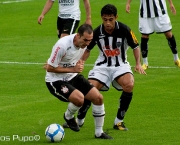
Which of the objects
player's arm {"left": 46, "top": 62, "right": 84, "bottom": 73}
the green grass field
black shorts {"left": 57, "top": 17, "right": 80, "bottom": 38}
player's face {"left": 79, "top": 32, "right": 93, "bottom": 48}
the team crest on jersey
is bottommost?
the green grass field

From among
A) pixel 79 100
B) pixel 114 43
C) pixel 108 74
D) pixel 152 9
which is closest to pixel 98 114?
pixel 79 100

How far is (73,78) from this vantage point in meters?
11.8

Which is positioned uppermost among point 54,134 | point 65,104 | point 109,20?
point 109,20

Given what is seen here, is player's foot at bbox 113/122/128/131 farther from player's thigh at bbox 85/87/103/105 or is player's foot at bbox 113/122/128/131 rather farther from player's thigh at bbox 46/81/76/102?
player's thigh at bbox 46/81/76/102

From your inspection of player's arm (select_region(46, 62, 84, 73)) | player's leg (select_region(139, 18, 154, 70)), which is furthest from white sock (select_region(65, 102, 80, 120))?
player's leg (select_region(139, 18, 154, 70))

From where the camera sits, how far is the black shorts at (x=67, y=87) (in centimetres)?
1145

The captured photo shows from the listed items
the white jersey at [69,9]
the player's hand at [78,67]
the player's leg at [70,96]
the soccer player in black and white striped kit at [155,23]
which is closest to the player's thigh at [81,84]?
the player's leg at [70,96]

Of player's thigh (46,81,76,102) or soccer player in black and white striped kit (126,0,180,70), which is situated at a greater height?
player's thigh (46,81,76,102)

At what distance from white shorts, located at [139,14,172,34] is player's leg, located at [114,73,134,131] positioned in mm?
6038

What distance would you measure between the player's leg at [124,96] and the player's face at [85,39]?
1064 mm

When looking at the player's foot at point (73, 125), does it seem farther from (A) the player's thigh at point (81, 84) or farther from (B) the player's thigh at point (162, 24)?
(B) the player's thigh at point (162, 24)

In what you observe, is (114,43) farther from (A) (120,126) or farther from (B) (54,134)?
(B) (54,134)

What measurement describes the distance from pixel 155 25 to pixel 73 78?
6.70 meters

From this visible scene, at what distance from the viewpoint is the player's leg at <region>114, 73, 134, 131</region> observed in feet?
39.2
